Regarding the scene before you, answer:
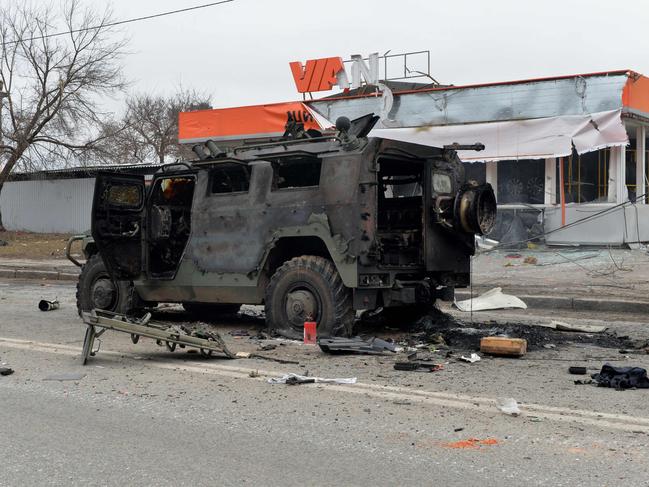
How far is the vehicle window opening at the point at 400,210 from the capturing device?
8984 mm

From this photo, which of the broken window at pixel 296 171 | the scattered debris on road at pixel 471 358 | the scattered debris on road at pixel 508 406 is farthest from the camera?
the broken window at pixel 296 171

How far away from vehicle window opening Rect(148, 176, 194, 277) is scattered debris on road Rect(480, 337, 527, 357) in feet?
13.9

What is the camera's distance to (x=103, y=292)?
32.9 feet

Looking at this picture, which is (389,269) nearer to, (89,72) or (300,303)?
(300,303)

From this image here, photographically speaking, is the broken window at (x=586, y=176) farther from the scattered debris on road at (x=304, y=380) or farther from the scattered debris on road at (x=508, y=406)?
the scattered debris on road at (x=508, y=406)

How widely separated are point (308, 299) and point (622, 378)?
346 cm

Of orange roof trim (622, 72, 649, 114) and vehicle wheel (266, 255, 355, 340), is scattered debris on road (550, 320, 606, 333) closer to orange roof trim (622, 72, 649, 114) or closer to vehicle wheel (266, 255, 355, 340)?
vehicle wheel (266, 255, 355, 340)

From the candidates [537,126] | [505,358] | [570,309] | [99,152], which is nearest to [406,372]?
[505,358]

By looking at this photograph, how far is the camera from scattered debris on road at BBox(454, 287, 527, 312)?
11398mm

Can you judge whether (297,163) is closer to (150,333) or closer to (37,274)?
(150,333)

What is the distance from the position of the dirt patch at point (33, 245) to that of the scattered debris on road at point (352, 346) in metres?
17.6

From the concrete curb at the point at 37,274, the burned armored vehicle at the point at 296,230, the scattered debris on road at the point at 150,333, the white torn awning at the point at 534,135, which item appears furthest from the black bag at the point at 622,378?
the concrete curb at the point at 37,274

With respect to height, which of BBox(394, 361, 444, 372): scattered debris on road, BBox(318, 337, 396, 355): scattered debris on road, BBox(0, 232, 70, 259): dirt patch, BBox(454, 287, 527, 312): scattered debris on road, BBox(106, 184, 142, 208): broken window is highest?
BBox(106, 184, 142, 208): broken window

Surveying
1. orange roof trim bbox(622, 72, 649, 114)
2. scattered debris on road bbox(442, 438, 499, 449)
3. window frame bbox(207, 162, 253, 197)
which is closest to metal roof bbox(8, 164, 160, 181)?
orange roof trim bbox(622, 72, 649, 114)
